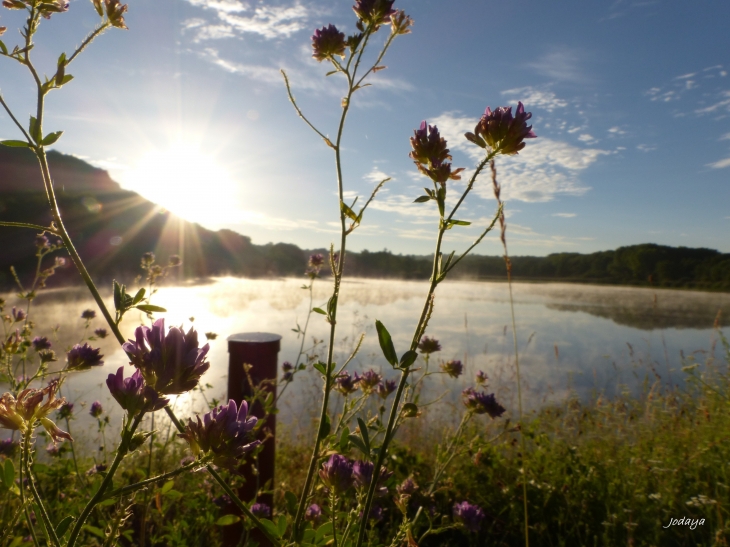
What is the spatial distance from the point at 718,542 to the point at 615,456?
1.27 m

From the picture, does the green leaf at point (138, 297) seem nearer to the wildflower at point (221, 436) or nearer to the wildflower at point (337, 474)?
the wildflower at point (221, 436)

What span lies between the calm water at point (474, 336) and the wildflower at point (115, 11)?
6.05ft

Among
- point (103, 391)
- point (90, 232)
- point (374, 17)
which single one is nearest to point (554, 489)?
point (374, 17)

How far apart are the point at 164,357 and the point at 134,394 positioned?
0.18 feet

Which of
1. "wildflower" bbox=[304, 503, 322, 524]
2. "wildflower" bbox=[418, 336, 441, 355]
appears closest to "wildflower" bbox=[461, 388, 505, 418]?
"wildflower" bbox=[418, 336, 441, 355]

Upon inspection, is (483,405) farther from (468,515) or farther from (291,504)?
Answer: (291,504)

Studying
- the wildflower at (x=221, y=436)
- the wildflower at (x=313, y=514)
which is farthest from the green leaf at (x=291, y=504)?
the wildflower at (x=221, y=436)

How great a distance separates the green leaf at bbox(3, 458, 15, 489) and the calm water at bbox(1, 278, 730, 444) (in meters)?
1.75

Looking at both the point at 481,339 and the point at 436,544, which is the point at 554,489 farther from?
the point at 481,339

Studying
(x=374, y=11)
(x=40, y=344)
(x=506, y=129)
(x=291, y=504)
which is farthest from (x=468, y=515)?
(x=40, y=344)

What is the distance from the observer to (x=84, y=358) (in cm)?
121

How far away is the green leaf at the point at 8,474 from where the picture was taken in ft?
2.71

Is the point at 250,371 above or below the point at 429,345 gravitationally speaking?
below

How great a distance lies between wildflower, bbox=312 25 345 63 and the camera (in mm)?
1233
